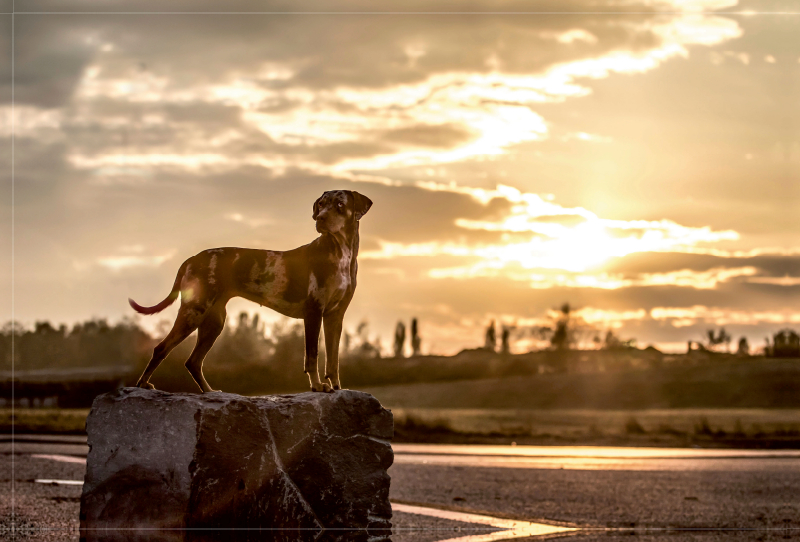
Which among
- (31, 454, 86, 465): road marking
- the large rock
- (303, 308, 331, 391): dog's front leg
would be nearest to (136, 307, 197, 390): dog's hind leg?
the large rock

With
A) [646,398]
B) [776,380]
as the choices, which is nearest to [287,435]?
[646,398]

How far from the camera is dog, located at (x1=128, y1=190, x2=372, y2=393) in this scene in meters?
10.1

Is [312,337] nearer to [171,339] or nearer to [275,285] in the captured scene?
[275,285]

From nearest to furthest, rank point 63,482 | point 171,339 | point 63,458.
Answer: point 171,339, point 63,482, point 63,458

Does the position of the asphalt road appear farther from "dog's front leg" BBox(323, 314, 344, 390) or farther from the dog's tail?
the dog's tail

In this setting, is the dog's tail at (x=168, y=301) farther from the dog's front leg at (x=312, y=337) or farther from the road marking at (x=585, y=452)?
the road marking at (x=585, y=452)

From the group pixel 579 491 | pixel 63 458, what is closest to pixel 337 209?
pixel 579 491

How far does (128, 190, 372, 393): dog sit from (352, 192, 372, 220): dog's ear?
0.39 ft

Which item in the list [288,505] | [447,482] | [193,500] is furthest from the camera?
[447,482]

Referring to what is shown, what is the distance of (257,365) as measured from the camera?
2276 inches

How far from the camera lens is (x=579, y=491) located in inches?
788

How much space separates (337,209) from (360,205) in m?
0.43

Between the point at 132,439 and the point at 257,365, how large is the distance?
48.8 meters

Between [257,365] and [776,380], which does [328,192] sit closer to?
[257,365]
